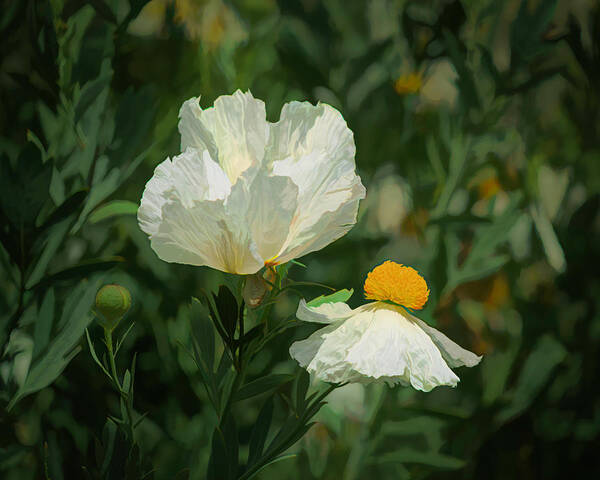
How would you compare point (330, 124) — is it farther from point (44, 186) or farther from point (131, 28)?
point (131, 28)

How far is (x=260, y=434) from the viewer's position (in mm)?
395

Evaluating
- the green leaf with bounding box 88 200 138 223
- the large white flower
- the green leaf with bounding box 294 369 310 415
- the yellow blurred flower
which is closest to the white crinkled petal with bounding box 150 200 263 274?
the large white flower

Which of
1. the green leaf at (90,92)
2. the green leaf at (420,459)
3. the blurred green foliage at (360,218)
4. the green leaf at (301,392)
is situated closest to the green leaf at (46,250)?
the blurred green foliage at (360,218)

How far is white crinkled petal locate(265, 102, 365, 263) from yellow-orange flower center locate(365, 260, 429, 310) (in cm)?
4

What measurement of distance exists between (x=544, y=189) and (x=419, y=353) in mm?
495

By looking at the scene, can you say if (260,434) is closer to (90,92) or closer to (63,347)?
(63,347)

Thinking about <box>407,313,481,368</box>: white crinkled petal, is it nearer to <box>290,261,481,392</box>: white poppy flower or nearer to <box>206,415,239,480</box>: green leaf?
<box>290,261,481,392</box>: white poppy flower

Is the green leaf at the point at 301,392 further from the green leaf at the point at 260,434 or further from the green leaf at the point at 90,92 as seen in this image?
the green leaf at the point at 90,92

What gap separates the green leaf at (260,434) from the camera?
1.27 ft

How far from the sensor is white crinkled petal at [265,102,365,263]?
1.06ft

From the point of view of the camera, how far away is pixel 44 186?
38 centimetres

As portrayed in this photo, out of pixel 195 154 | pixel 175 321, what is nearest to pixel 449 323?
pixel 175 321

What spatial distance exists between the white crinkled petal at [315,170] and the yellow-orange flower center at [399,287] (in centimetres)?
4

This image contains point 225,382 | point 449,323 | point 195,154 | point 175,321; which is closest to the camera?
point 195,154
